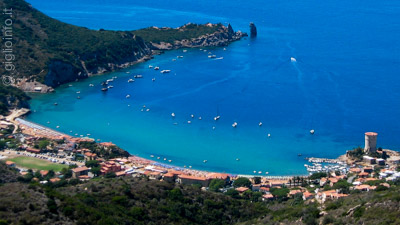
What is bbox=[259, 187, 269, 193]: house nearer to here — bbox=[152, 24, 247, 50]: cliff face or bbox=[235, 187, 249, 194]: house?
bbox=[235, 187, 249, 194]: house

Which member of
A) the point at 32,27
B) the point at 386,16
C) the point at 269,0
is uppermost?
the point at 269,0

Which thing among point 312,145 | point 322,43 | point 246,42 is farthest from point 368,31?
point 312,145

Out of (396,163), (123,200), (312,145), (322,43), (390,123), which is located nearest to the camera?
(123,200)

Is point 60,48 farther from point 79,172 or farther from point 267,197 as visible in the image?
point 267,197

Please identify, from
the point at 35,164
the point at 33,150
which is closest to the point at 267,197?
the point at 35,164

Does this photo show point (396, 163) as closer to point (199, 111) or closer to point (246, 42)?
point (199, 111)
